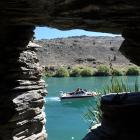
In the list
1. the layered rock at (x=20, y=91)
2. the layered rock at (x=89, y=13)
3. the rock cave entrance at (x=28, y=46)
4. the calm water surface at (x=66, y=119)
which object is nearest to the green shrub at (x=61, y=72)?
the calm water surface at (x=66, y=119)

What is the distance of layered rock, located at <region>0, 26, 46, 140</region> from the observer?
24.9ft

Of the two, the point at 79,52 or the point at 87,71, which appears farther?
the point at 79,52

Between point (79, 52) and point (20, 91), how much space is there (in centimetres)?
6741

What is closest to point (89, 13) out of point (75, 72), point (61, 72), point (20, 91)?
point (20, 91)

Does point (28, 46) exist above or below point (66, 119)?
above

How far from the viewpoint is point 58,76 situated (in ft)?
246

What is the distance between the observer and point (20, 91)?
7926 millimetres

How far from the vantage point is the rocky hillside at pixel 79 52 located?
7056 centimetres

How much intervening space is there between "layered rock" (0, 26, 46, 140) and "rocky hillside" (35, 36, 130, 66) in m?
59.3

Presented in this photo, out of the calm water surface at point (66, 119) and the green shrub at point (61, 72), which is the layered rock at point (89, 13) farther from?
the green shrub at point (61, 72)

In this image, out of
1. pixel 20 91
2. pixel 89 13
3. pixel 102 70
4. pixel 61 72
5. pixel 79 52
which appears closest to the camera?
pixel 89 13

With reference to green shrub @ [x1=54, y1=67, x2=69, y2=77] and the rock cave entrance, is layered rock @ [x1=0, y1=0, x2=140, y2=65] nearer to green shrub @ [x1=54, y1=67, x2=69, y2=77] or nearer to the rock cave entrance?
the rock cave entrance

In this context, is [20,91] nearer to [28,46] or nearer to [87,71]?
[28,46]

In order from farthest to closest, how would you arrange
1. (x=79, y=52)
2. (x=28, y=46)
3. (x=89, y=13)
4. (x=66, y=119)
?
1. (x=79, y=52)
2. (x=66, y=119)
3. (x=28, y=46)
4. (x=89, y=13)
